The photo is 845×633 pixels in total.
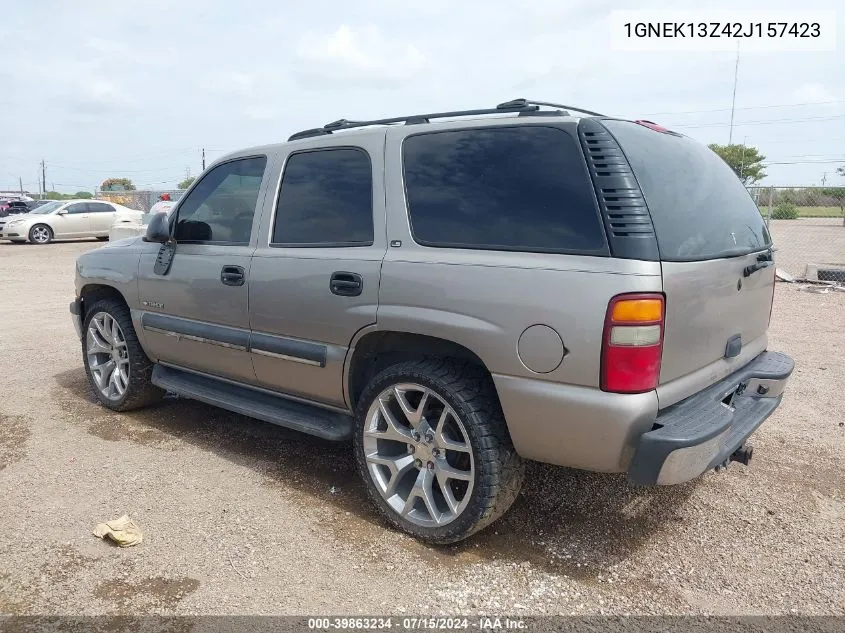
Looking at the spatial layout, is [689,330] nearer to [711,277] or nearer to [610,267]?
[711,277]

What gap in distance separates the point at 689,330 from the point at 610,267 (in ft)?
1.56

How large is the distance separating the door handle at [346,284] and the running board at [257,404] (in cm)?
71

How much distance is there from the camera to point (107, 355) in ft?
16.4

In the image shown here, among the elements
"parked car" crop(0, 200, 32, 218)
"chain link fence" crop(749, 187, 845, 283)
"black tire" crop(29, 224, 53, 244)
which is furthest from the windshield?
"chain link fence" crop(749, 187, 845, 283)

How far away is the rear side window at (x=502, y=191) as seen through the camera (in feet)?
8.54

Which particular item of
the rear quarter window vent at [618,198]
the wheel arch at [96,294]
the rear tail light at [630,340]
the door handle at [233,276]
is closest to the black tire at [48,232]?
the wheel arch at [96,294]

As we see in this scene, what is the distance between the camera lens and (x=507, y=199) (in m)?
2.79

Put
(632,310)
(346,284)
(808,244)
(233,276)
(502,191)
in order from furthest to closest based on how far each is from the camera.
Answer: (808,244) < (233,276) < (346,284) < (502,191) < (632,310)

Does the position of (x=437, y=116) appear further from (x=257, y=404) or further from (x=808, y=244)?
→ (x=808, y=244)

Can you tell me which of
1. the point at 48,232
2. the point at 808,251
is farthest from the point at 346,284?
the point at 48,232

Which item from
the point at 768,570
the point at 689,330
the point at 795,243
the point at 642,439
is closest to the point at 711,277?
the point at 689,330

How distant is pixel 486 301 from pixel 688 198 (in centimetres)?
101

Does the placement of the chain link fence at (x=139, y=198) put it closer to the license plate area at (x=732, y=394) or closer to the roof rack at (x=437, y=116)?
the roof rack at (x=437, y=116)

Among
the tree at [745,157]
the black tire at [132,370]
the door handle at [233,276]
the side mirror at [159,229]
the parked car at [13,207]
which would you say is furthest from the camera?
the tree at [745,157]
